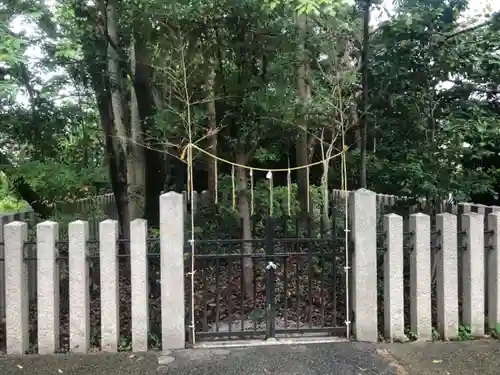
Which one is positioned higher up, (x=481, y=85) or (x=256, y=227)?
(x=481, y=85)

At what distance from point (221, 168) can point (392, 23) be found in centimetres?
389

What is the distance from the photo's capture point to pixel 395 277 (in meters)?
4.36

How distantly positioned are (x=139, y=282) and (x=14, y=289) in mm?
1036

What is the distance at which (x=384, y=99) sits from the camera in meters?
5.88

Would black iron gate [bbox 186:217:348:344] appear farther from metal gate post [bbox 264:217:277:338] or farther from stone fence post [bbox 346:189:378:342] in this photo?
stone fence post [bbox 346:189:378:342]

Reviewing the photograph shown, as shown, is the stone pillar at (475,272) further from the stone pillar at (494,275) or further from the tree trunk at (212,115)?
the tree trunk at (212,115)

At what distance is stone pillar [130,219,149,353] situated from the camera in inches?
163

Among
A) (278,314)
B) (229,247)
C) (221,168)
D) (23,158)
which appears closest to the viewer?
(229,247)

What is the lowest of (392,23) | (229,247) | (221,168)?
(229,247)

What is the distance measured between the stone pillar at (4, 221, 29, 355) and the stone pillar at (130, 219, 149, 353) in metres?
0.93

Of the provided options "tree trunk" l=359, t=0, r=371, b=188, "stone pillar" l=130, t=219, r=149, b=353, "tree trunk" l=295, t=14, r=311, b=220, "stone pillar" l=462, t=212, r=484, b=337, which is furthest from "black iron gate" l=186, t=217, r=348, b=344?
"tree trunk" l=359, t=0, r=371, b=188

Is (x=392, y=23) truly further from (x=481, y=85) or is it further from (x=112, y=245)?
(x=112, y=245)

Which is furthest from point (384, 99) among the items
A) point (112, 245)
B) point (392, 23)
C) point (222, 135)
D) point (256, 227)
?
point (112, 245)

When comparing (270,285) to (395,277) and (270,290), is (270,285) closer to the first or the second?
(270,290)
